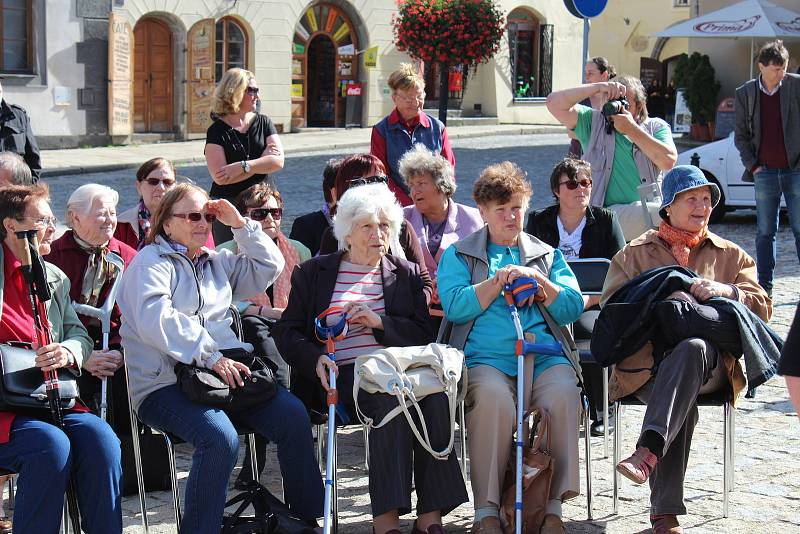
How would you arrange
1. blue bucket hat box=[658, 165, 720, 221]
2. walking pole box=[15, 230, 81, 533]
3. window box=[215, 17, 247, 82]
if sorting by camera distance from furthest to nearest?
window box=[215, 17, 247, 82] → blue bucket hat box=[658, 165, 720, 221] → walking pole box=[15, 230, 81, 533]

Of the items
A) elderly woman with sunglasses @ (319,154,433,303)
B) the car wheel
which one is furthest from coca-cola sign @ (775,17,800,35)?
elderly woman with sunglasses @ (319,154,433,303)

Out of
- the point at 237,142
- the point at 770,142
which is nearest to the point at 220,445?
the point at 237,142

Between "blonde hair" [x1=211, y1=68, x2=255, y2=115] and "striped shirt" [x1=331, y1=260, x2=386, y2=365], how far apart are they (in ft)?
8.13

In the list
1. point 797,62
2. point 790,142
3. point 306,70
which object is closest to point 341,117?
point 306,70

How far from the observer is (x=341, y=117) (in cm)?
2853

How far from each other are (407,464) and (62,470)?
1.34 metres

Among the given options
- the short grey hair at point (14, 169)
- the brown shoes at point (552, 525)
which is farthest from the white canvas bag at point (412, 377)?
the short grey hair at point (14, 169)

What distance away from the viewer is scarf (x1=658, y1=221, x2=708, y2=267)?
5.34m

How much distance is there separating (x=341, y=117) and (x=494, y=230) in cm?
2339

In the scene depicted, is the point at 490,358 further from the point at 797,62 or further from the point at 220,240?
the point at 797,62

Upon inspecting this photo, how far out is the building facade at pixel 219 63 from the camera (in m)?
22.5

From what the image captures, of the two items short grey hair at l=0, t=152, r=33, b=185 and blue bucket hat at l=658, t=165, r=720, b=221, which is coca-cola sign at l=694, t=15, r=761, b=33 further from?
short grey hair at l=0, t=152, r=33, b=185

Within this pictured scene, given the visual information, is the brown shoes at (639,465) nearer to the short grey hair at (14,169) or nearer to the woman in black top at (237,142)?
the short grey hair at (14,169)

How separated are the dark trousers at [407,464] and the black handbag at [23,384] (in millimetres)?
1185
